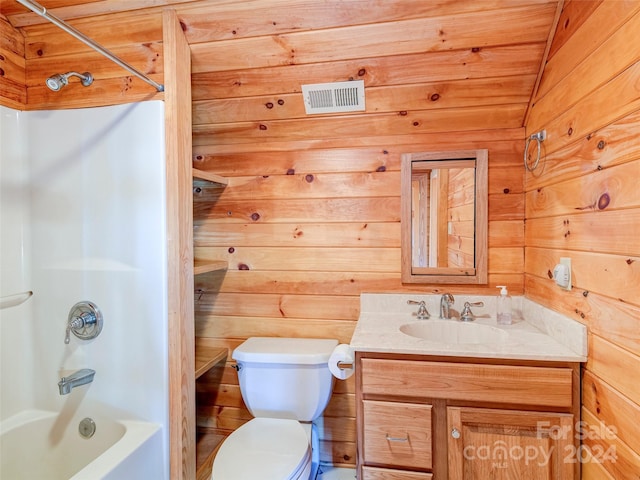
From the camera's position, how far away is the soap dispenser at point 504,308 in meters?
1.51

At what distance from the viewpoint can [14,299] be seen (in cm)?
145

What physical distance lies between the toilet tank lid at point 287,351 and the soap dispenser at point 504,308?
81 cm

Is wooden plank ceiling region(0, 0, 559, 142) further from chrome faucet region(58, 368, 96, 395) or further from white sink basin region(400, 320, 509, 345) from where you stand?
chrome faucet region(58, 368, 96, 395)

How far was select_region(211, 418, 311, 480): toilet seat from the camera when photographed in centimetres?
118

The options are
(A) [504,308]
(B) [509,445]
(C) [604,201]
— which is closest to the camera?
(C) [604,201]

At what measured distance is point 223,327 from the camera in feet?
6.17

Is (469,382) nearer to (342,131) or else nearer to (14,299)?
(342,131)

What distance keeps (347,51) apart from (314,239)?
93 centimetres

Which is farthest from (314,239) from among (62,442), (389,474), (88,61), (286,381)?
(62,442)

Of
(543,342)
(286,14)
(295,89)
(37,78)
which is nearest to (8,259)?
(37,78)

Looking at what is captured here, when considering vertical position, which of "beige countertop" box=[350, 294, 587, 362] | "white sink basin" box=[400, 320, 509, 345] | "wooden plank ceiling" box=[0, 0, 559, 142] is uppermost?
"wooden plank ceiling" box=[0, 0, 559, 142]

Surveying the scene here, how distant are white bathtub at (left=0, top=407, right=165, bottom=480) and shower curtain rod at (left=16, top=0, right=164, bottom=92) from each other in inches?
56.1

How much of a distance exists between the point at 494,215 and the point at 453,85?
67 cm

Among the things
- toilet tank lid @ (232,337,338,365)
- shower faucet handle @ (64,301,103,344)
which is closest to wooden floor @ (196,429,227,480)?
toilet tank lid @ (232,337,338,365)
